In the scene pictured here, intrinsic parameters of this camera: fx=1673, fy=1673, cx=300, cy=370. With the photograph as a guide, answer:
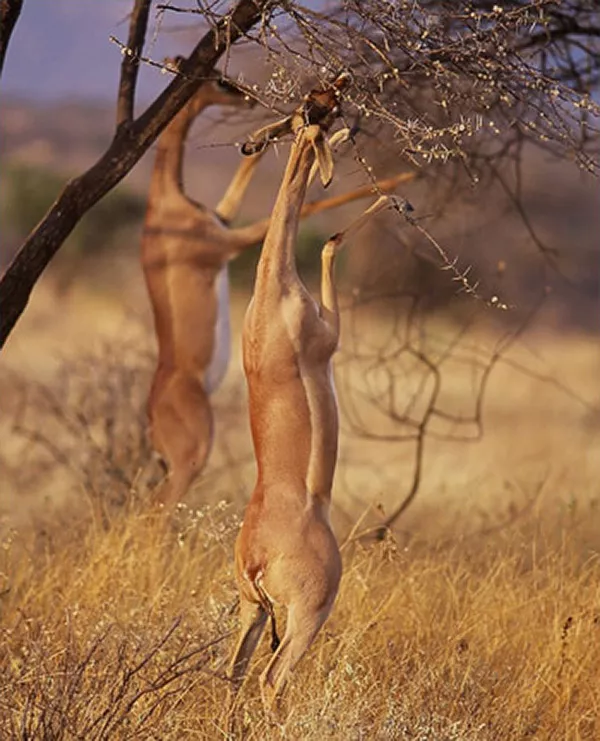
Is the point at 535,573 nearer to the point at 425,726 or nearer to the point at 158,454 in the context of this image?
the point at 425,726

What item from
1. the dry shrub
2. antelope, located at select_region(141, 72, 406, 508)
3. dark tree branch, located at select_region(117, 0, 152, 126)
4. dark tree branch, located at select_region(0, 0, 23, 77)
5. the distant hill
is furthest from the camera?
the distant hill

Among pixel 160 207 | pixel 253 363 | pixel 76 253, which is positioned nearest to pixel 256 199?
pixel 76 253

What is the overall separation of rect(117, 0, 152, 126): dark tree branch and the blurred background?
33 cm

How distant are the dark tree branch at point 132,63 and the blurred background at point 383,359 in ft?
1.08

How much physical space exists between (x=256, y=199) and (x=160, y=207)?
46.7m

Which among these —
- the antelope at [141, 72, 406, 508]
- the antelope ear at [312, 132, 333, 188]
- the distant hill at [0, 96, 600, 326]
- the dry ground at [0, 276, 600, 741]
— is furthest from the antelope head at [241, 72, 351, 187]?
the distant hill at [0, 96, 600, 326]

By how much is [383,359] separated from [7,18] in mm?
3374

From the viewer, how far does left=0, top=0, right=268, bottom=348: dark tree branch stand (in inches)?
238

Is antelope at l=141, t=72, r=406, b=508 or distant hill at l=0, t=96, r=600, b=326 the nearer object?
antelope at l=141, t=72, r=406, b=508

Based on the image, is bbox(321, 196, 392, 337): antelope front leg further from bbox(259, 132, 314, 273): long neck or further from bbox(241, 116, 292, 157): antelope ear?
bbox(241, 116, 292, 157): antelope ear

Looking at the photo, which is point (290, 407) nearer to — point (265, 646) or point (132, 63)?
point (265, 646)

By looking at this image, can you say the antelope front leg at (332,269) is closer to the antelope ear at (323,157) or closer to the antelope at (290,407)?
the antelope at (290,407)

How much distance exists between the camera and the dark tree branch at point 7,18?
19.7 feet

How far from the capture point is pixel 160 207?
9.14 m
